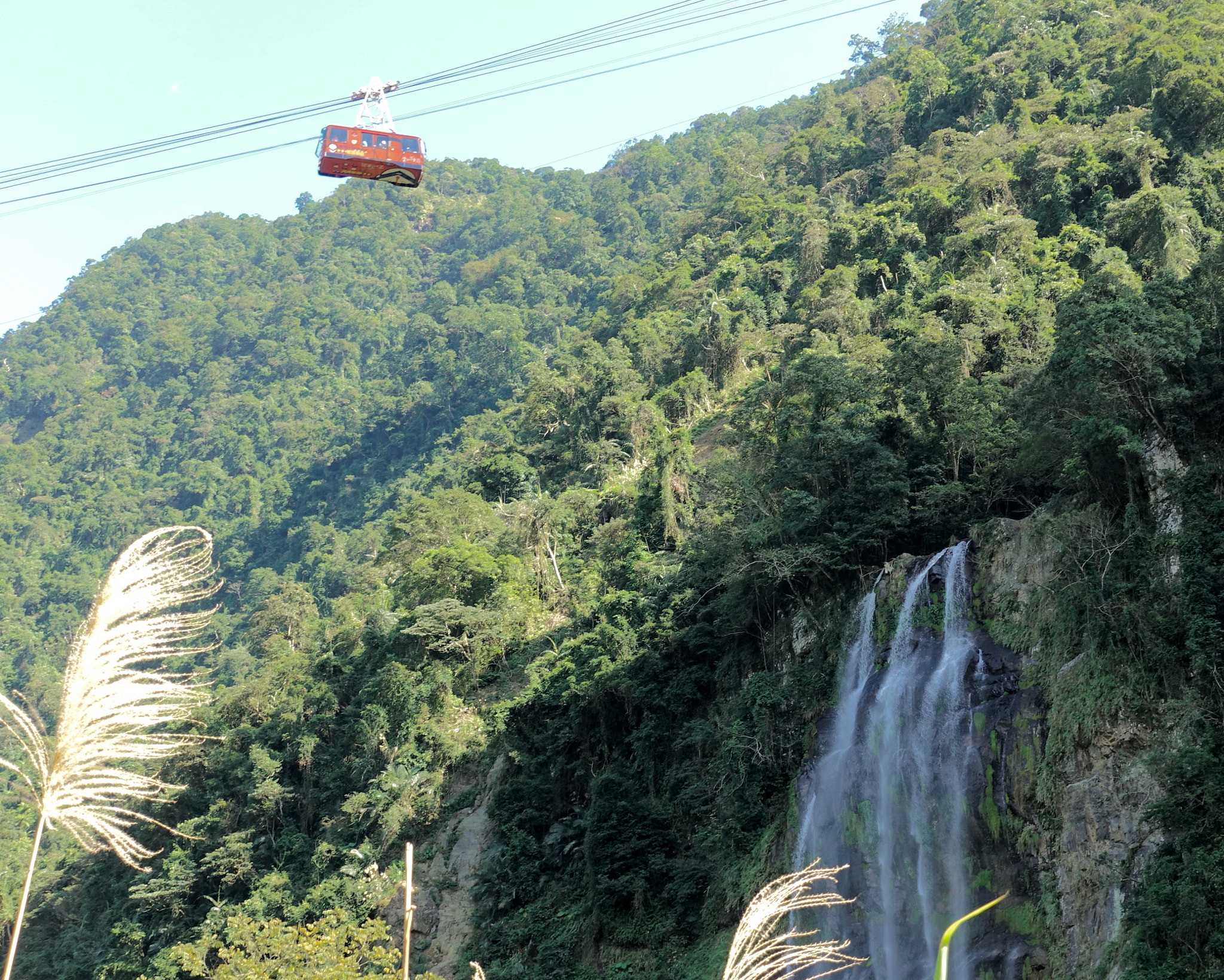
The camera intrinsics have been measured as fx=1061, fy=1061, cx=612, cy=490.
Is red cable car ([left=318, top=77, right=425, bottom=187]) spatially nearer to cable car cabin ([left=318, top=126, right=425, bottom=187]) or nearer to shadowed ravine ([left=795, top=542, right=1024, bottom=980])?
cable car cabin ([left=318, top=126, right=425, bottom=187])

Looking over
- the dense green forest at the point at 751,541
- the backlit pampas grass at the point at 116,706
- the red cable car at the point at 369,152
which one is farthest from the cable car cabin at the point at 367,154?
the backlit pampas grass at the point at 116,706

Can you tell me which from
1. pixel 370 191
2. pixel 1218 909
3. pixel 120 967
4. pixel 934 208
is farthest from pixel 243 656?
pixel 370 191

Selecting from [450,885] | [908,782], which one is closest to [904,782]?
[908,782]

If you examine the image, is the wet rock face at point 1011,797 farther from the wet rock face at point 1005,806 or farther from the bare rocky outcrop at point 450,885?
the bare rocky outcrop at point 450,885

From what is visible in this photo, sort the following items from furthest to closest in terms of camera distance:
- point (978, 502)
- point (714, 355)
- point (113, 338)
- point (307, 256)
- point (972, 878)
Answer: point (307, 256)
point (113, 338)
point (714, 355)
point (978, 502)
point (972, 878)

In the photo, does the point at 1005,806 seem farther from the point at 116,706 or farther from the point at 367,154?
the point at 367,154

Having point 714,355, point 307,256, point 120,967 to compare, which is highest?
point 307,256

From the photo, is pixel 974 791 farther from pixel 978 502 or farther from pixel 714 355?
pixel 714 355
